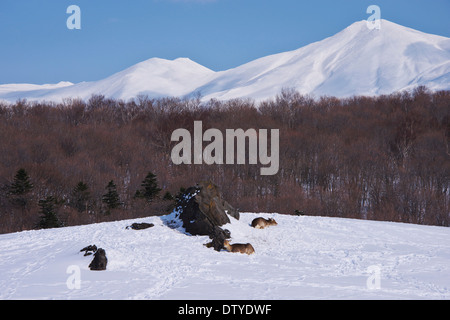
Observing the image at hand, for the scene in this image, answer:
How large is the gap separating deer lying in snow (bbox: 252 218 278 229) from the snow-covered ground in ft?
1.02

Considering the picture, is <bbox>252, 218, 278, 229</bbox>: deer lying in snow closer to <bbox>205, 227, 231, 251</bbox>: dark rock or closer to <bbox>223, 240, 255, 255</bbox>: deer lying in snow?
<bbox>205, 227, 231, 251</bbox>: dark rock

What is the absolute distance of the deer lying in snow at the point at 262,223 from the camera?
14908mm

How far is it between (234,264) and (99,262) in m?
3.33

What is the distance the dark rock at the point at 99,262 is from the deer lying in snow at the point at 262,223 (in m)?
5.99

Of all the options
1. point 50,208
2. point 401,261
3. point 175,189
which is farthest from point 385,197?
point 401,261

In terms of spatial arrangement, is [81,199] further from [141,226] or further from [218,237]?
[218,237]

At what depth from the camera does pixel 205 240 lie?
504 inches

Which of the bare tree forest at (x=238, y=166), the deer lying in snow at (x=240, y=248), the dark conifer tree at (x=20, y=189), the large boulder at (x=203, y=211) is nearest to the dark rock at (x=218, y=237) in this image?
the large boulder at (x=203, y=211)

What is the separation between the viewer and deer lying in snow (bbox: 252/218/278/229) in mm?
14908

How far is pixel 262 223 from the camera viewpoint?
1508 centimetres

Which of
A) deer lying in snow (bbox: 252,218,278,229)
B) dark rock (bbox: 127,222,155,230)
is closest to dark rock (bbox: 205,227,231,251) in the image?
deer lying in snow (bbox: 252,218,278,229)

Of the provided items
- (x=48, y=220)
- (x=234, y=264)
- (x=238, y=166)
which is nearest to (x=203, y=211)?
(x=234, y=264)
